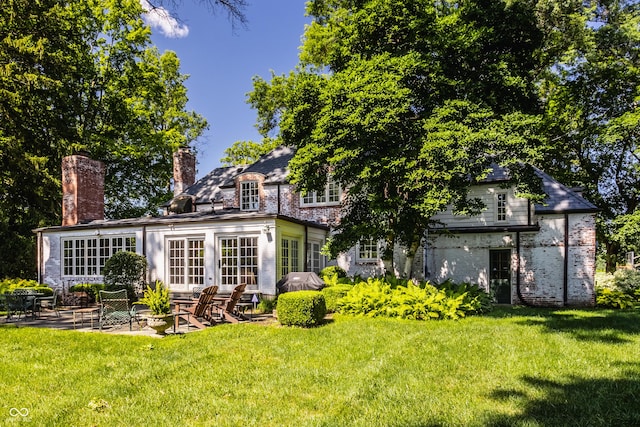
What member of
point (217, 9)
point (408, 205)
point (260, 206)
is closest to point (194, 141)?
point (260, 206)

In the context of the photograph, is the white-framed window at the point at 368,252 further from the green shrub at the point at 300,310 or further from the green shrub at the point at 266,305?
the green shrub at the point at 300,310

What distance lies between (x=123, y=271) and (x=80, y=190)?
23.4 ft

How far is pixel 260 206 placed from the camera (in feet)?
68.4

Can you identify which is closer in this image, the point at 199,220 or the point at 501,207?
the point at 199,220

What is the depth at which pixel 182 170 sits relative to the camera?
26.3 m

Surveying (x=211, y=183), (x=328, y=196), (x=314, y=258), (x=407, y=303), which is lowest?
(x=407, y=303)

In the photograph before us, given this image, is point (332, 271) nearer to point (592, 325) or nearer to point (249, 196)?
point (249, 196)

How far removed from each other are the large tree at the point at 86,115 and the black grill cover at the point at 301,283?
15198 mm

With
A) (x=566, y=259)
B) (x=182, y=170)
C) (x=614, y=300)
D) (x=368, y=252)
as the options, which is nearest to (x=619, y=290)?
(x=614, y=300)

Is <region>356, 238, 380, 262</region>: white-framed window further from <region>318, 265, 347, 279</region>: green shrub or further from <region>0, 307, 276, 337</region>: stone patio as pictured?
<region>0, 307, 276, 337</region>: stone patio

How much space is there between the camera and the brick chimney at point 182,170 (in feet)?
85.5

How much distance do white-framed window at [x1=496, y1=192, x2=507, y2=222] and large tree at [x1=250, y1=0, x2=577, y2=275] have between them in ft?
15.1

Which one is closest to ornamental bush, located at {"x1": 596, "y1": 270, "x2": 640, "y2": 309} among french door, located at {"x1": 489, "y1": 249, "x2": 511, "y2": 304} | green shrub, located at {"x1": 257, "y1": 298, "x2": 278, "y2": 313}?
french door, located at {"x1": 489, "y1": 249, "x2": 511, "y2": 304}

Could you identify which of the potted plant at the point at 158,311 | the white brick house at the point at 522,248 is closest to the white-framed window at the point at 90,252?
the potted plant at the point at 158,311
